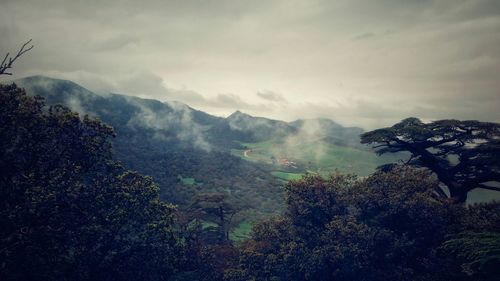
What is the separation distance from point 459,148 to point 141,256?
28.4 m

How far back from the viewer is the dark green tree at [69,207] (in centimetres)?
1655

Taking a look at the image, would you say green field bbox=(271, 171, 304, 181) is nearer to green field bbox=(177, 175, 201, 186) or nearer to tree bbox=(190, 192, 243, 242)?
green field bbox=(177, 175, 201, 186)

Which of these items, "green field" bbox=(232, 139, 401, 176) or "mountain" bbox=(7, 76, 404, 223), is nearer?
"mountain" bbox=(7, 76, 404, 223)

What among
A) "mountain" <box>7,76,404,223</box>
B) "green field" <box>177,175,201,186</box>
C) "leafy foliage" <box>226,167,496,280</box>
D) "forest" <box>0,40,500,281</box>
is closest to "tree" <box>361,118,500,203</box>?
"forest" <box>0,40,500,281</box>

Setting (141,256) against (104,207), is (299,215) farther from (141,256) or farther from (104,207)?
(104,207)

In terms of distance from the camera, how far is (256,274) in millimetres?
27500

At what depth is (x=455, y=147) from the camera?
27.9 metres

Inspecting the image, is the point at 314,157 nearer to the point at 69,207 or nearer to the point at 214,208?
the point at 214,208

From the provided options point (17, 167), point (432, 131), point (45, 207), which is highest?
point (432, 131)

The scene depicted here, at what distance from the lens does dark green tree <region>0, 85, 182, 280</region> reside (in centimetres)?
1655

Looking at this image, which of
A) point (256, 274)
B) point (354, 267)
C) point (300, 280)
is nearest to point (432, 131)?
point (354, 267)

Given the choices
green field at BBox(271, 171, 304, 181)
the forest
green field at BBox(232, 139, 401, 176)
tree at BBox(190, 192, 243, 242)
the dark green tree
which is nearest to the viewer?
the dark green tree

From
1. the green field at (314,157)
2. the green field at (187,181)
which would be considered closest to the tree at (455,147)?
the green field at (187,181)

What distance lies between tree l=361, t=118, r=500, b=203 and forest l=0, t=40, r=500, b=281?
10 cm
